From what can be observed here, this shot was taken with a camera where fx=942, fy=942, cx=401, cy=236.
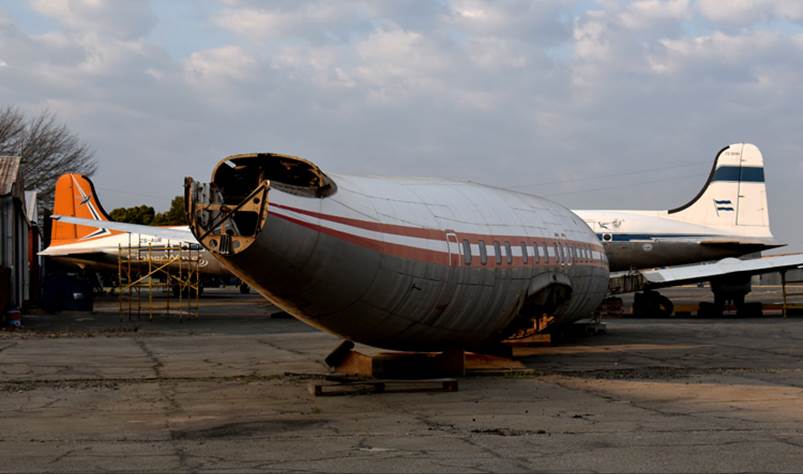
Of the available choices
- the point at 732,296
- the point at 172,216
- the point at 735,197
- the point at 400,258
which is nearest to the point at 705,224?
the point at 735,197

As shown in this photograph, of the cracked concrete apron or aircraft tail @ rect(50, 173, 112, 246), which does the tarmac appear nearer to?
the cracked concrete apron

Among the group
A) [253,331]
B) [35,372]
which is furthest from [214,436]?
[253,331]

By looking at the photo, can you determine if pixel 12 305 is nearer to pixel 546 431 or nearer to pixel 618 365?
pixel 618 365

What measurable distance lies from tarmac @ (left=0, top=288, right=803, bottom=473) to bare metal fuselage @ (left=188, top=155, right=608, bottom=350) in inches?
47.7

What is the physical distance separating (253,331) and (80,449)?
71.5ft

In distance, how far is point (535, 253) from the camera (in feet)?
60.8

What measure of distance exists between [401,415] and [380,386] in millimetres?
2222

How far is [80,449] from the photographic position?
1047cm

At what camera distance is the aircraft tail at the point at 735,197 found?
163ft

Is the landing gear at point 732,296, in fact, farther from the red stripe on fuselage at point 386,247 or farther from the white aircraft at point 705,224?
the red stripe on fuselage at point 386,247

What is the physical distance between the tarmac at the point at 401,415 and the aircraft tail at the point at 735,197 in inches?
1056

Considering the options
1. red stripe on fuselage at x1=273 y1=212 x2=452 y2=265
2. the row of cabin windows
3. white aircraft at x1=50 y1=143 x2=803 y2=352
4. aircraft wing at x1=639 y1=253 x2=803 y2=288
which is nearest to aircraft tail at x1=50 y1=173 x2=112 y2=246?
aircraft wing at x1=639 y1=253 x2=803 y2=288

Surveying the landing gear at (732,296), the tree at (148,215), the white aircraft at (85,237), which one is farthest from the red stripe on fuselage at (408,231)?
the tree at (148,215)

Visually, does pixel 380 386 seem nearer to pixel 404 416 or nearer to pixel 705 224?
pixel 404 416
